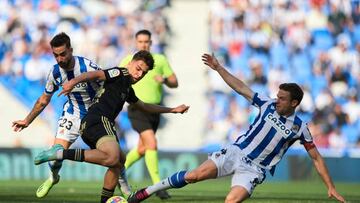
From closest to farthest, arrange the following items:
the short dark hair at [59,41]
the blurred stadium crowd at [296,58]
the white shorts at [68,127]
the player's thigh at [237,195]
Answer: the player's thigh at [237,195] < the short dark hair at [59,41] < the white shorts at [68,127] < the blurred stadium crowd at [296,58]

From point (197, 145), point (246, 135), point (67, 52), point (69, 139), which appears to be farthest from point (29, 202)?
point (197, 145)

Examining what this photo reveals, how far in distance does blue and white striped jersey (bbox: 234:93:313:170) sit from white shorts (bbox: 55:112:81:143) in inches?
100

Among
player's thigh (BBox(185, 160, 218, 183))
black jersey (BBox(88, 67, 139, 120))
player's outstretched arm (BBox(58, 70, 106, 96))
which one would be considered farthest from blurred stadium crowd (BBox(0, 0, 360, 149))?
player's thigh (BBox(185, 160, 218, 183))

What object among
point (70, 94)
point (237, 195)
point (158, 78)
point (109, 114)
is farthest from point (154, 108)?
point (158, 78)

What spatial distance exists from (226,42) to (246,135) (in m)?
15.3

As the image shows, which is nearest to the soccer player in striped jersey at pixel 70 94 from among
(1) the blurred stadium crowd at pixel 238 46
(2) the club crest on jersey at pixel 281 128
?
(2) the club crest on jersey at pixel 281 128

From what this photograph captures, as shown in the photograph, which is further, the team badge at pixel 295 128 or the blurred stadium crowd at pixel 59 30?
the blurred stadium crowd at pixel 59 30

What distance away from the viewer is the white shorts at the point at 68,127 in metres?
10.8

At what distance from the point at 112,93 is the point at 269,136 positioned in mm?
1702

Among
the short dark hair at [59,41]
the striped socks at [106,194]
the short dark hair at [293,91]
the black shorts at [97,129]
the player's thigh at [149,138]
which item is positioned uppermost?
the short dark hair at [59,41]

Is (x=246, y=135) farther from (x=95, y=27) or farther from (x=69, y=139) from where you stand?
(x=95, y=27)

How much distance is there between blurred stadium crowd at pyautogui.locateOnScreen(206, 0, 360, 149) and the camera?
2327cm

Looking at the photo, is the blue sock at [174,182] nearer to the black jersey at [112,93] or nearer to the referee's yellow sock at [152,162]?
the black jersey at [112,93]

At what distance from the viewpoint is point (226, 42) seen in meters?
24.2
